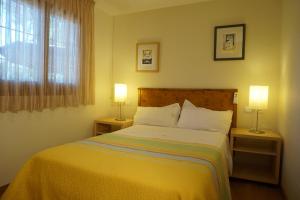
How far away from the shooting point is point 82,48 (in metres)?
3.22

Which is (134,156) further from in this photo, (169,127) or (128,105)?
(128,105)

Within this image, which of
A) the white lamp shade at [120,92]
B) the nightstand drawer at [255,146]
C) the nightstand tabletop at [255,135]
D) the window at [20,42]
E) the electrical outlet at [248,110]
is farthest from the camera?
the white lamp shade at [120,92]

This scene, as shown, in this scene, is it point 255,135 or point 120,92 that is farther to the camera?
point 120,92

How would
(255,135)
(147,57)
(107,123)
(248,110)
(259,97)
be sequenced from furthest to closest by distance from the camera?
(147,57)
(107,123)
(248,110)
(259,97)
(255,135)

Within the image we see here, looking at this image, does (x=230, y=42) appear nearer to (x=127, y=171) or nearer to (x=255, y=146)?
(x=255, y=146)

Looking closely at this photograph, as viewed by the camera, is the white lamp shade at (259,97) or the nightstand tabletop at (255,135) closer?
the nightstand tabletop at (255,135)

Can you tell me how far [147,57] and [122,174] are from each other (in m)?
2.56

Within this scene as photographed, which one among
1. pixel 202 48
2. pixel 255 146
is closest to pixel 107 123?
Result: pixel 202 48

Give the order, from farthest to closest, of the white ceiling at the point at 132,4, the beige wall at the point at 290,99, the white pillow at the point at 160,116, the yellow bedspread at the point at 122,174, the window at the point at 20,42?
the white ceiling at the point at 132,4
the white pillow at the point at 160,116
the window at the point at 20,42
the beige wall at the point at 290,99
the yellow bedspread at the point at 122,174

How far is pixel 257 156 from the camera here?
117 inches

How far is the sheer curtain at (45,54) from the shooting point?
228cm

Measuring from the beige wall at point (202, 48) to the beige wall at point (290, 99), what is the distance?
0.21m

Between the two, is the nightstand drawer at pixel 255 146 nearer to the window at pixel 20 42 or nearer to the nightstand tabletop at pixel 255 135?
the nightstand tabletop at pixel 255 135

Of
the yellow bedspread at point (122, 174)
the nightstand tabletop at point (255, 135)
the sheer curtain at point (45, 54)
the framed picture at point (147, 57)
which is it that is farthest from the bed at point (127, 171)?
the framed picture at point (147, 57)
